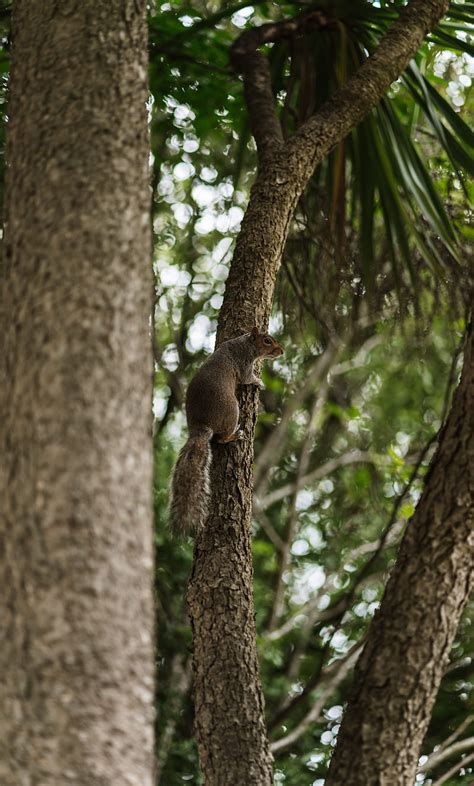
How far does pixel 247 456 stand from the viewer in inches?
98.8

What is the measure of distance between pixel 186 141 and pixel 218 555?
350 cm

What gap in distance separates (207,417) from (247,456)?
0.77ft

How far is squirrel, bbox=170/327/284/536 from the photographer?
242 centimetres

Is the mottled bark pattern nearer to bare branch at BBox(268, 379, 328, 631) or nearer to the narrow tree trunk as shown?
the narrow tree trunk

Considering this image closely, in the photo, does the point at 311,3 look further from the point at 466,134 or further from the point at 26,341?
the point at 26,341

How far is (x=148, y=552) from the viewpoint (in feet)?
4.63

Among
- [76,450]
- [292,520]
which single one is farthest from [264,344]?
[292,520]

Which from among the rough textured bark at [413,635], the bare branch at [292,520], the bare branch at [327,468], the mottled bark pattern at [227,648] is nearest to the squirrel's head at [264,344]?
the mottled bark pattern at [227,648]

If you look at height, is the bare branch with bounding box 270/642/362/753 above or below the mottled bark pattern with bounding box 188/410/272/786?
→ below

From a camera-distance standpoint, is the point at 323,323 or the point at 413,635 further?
the point at 323,323

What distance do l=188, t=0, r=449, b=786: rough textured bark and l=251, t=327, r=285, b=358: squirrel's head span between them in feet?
0.14

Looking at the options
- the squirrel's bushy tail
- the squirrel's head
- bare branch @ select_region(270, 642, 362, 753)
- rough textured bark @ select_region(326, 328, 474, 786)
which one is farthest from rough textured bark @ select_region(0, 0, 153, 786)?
bare branch @ select_region(270, 642, 362, 753)

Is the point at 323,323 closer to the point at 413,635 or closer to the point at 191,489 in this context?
the point at 191,489

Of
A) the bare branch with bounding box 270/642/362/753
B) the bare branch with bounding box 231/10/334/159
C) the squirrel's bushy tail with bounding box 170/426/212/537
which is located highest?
the bare branch with bounding box 231/10/334/159
